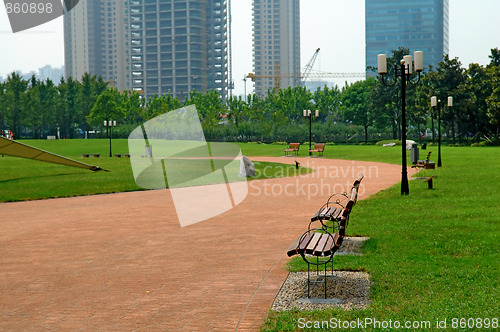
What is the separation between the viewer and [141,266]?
8430mm

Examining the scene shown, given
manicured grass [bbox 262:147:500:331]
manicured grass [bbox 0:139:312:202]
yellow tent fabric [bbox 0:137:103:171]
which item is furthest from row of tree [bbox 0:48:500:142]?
manicured grass [bbox 262:147:500:331]

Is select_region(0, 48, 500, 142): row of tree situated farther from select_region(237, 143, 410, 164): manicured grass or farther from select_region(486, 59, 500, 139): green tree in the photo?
select_region(237, 143, 410, 164): manicured grass

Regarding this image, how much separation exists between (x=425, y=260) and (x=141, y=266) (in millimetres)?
4500

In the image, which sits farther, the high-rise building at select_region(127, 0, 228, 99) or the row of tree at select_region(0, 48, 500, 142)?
the high-rise building at select_region(127, 0, 228, 99)

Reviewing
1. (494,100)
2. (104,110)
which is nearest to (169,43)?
(104,110)

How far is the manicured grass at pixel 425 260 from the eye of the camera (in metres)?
5.77

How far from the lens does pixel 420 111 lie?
68.4 m

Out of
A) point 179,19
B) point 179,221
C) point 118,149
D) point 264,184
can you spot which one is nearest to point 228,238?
point 179,221

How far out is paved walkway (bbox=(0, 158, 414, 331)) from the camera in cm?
600

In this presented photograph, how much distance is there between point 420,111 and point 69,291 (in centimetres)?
6675

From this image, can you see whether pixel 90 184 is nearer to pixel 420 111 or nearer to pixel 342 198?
pixel 342 198

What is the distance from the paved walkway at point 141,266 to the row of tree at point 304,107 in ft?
152

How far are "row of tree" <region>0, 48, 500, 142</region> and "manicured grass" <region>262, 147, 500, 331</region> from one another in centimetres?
4396

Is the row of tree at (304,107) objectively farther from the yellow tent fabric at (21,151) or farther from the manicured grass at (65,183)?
the yellow tent fabric at (21,151)
